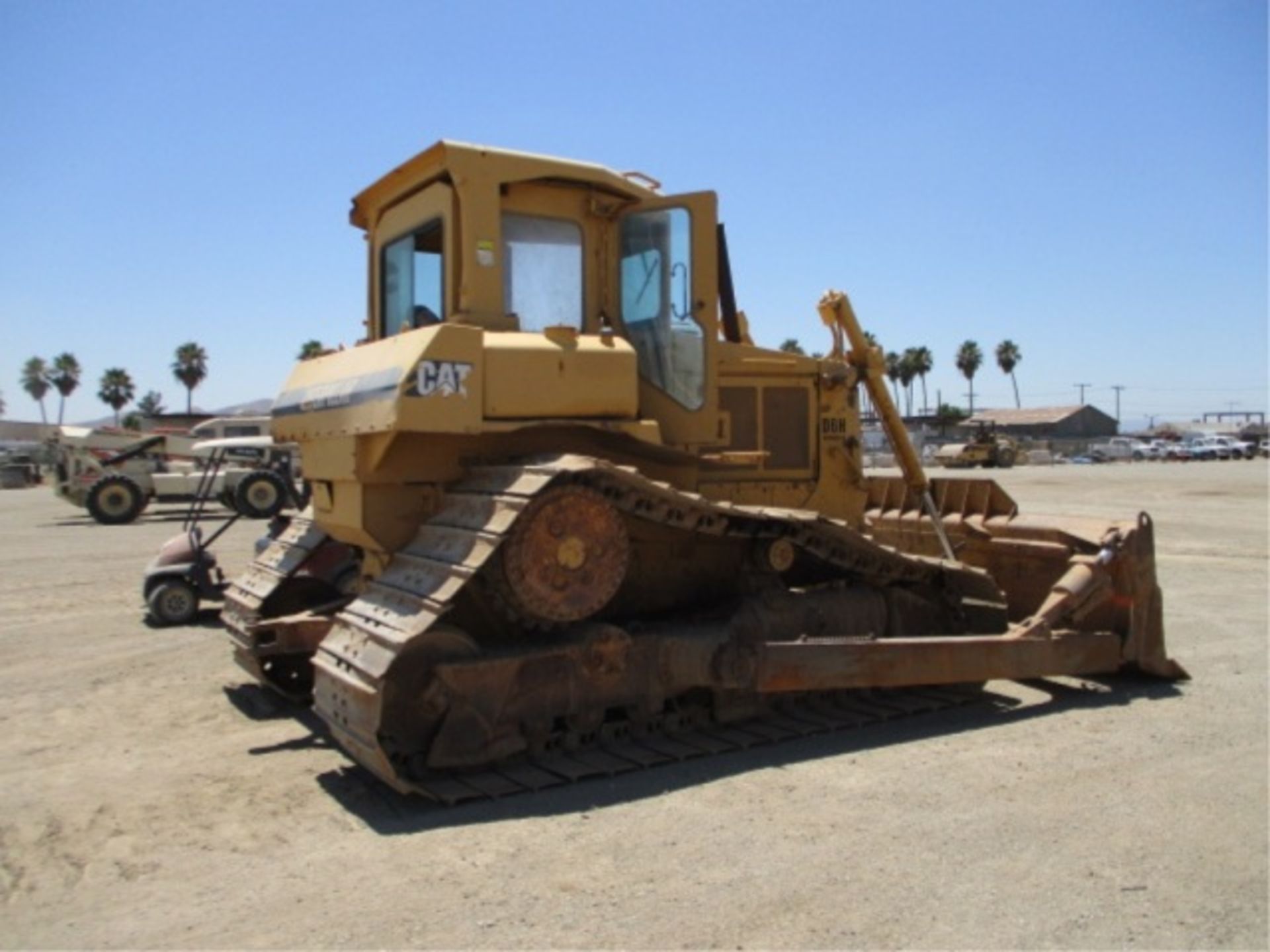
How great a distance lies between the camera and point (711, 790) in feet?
17.7

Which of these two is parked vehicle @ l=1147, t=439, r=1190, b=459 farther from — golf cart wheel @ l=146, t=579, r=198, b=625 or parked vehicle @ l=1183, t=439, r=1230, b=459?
golf cart wheel @ l=146, t=579, r=198, b=625

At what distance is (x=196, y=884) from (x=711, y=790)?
2.36 metres

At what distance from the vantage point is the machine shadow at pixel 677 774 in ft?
16.8

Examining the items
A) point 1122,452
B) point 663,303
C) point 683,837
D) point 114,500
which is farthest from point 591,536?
point 1122,452

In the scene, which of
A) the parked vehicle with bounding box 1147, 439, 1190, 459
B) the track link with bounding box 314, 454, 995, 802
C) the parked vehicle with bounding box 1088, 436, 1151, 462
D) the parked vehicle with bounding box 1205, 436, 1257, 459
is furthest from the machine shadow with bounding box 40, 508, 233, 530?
the parked vehicle with bounding box 1205, 436, 1257, 459

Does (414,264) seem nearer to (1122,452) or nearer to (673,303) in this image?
(673,303)

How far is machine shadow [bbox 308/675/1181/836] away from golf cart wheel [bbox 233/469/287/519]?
41.0 feet

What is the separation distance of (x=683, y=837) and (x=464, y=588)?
167 centimetres

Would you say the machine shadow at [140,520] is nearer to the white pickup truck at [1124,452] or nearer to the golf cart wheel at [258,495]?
the golf cart wheel at [258,495]

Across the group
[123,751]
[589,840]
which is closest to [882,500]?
[589,840]

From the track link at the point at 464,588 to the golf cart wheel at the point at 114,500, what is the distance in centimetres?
2123

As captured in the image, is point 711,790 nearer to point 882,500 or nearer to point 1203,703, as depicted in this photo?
point 1203,703

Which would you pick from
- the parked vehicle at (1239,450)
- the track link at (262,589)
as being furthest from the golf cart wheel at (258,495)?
the parked vehicle at (1239,450)

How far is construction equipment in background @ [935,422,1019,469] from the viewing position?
5462 centimetres
